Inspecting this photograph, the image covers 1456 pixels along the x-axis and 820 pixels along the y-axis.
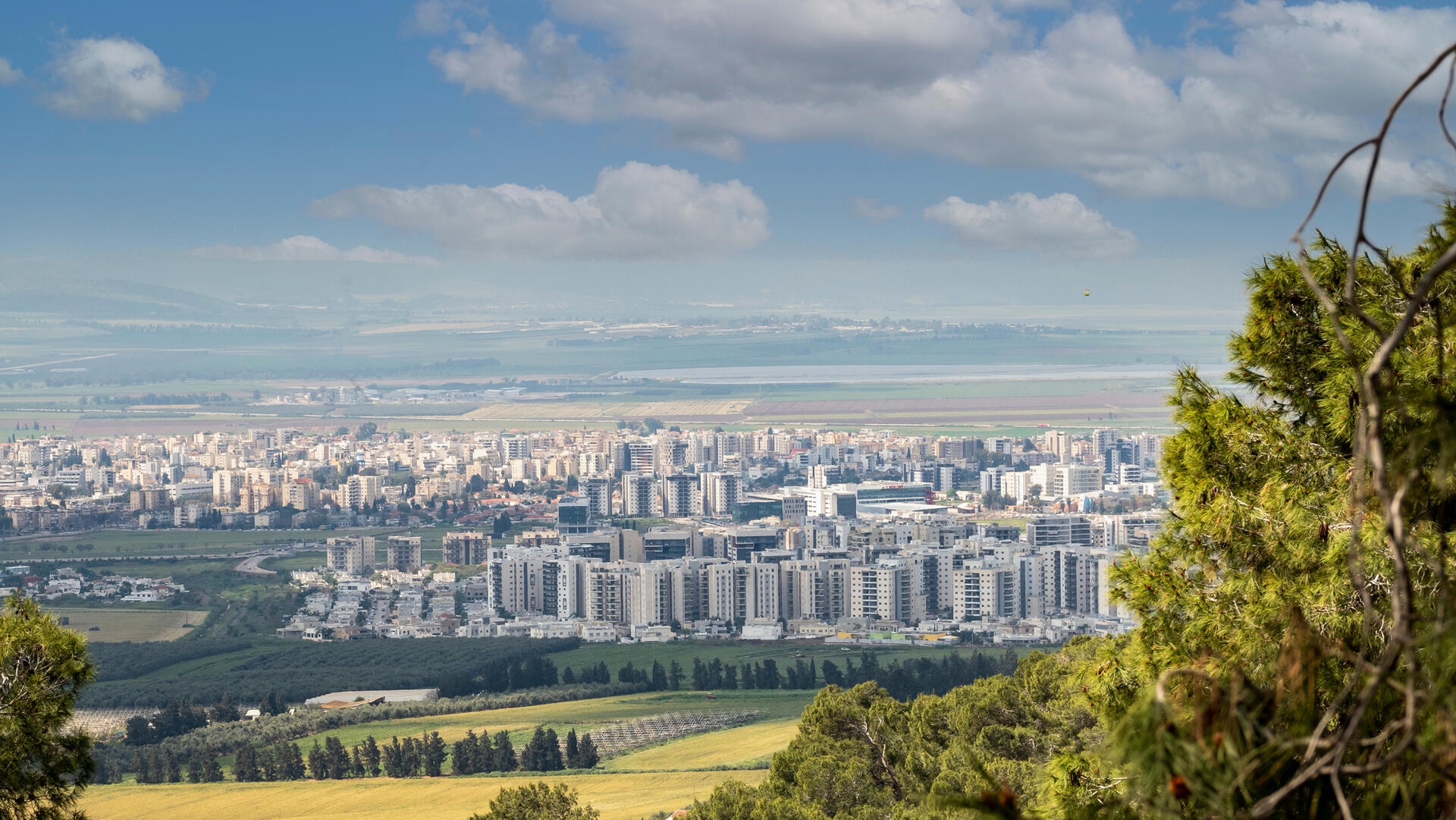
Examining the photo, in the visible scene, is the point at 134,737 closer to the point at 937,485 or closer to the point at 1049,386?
the point at 937,485

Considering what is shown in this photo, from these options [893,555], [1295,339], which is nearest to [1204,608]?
[1295,339]

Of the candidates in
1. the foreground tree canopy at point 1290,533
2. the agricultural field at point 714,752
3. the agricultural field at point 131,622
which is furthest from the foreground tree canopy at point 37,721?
the agricultural field at point 131,622

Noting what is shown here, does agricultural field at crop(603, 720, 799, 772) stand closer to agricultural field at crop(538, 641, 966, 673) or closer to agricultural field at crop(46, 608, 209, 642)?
agricultural field at crop(538, 641, 966, 673)

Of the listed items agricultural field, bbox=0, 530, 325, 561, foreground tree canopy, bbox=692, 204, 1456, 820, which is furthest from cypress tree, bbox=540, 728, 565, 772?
agricultural field, bbox=0, 530, 325, 561

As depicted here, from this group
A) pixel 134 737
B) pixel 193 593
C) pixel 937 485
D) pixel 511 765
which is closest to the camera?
pixel 511 765

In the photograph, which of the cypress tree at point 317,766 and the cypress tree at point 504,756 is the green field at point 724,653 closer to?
the cypress tree at point 504,756

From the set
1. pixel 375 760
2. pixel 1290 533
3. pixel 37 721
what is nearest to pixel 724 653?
pixel 375 760
